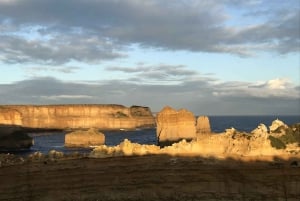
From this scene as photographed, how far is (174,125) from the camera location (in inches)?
3371

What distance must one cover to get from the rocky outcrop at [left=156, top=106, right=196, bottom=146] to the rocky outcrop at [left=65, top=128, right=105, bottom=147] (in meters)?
27.0

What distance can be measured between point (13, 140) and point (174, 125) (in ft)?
120

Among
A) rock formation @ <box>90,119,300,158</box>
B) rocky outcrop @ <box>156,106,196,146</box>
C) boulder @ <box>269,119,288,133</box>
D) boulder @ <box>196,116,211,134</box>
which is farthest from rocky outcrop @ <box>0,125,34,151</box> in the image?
boulder @ <box>269,119,288,133</box>

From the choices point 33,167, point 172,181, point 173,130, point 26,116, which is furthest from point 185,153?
point 26,116

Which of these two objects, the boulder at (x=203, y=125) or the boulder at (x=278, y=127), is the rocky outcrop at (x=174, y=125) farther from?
the boulder at (x=278, y=127)

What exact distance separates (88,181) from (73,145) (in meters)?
81.7

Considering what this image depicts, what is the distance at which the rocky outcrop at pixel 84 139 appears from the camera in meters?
110

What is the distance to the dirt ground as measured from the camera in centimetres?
2714

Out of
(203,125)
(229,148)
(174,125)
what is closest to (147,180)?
(229,148)

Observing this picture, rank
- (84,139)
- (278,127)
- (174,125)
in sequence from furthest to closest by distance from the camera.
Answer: (84,139)
(174,125)
(278,127)

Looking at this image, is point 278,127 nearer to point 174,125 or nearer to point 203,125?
point 174,125

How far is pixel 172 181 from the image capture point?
27812 millimetres

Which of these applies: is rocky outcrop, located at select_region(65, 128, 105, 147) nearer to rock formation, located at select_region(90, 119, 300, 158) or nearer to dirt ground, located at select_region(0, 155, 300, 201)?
rock formation, located at select_region(90, 119, 300, 158)

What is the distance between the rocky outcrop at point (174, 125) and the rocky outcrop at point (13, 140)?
104ft
